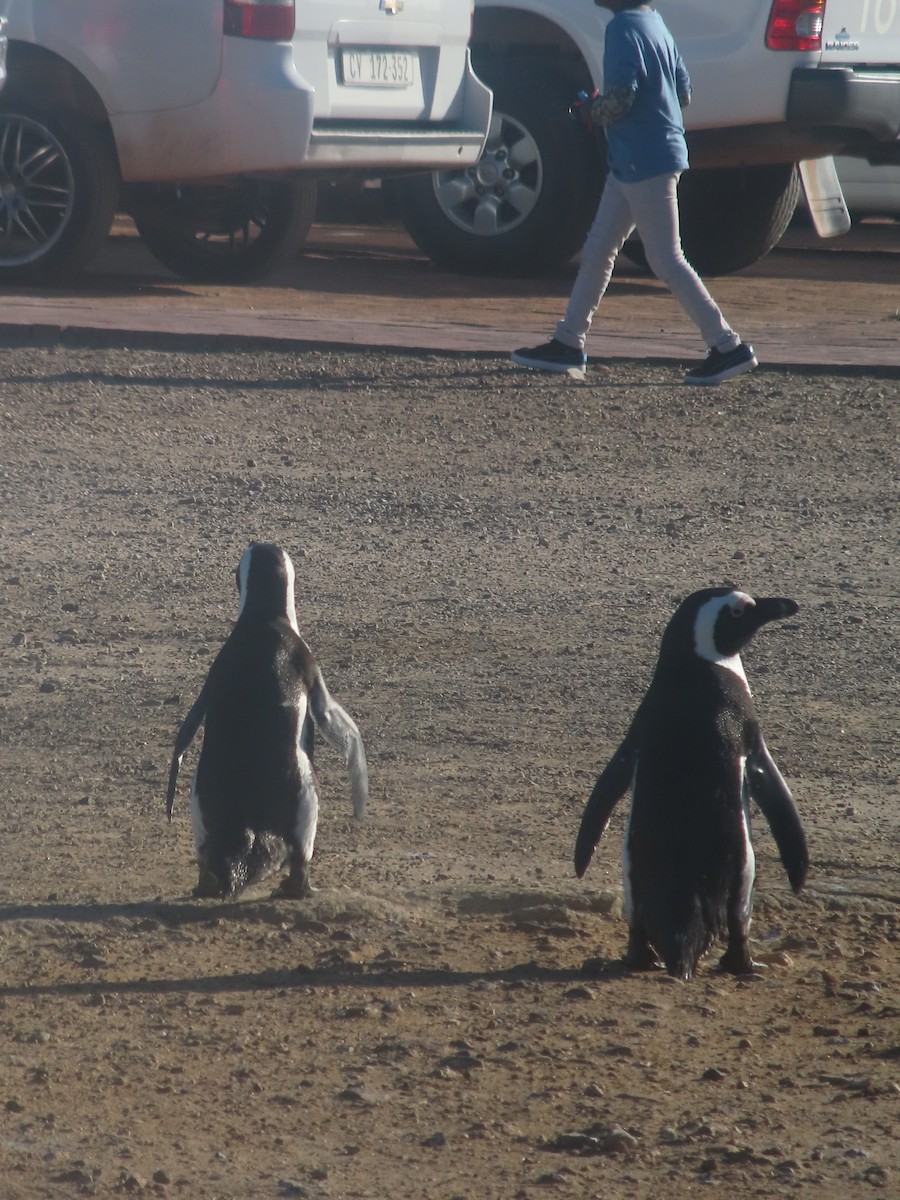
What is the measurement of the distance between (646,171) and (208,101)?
2.42m

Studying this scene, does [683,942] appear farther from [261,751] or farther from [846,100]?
[846,100]

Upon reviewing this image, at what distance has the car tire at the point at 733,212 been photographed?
10.5 meters

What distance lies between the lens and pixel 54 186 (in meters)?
8.98

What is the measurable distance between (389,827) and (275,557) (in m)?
0.59

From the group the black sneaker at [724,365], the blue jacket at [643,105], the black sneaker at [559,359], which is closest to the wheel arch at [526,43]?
the blue jacket at [643,105]

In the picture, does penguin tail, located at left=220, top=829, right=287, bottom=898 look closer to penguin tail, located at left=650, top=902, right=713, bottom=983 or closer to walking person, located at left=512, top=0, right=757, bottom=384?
penguin tail, located at left=650, top=902, right=713, bottom=983

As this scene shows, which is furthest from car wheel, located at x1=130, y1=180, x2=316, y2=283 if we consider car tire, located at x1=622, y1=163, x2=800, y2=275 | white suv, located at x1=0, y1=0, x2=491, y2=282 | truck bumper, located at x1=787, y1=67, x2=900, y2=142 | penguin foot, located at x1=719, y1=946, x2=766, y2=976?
penguin foot, located at x1=719, y1=946, x2=766, y2=976

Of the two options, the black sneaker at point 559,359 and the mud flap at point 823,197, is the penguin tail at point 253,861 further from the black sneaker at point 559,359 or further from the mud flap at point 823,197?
the mud flap at point 823,197

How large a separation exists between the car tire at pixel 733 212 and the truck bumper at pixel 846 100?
1182 millimetres

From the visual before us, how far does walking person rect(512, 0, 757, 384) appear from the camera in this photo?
24.5 ft

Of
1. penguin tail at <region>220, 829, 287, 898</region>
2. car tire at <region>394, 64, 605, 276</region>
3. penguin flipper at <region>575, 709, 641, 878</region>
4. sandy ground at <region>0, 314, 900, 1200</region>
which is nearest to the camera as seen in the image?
sandy ground at <region>0, 314, 900, 1200</region>

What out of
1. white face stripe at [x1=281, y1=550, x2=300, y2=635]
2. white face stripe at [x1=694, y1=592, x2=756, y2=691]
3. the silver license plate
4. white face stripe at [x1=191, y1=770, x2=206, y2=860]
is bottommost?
white face stripe at [x1=191, y1=770, x2=206, y2=860]

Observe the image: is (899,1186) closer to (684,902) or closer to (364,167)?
(684,902)

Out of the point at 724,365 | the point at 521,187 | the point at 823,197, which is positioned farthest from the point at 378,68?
the point at 724,365
